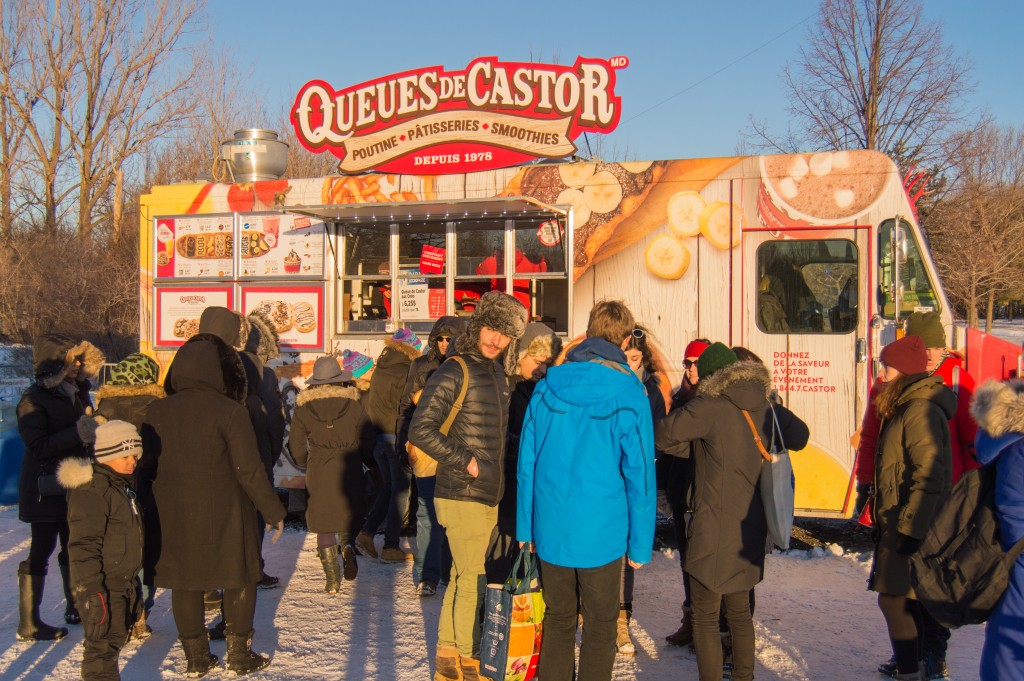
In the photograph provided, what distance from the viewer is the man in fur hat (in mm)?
Result: 4113

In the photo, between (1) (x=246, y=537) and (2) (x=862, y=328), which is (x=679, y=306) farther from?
(1) (x=246, y=537)

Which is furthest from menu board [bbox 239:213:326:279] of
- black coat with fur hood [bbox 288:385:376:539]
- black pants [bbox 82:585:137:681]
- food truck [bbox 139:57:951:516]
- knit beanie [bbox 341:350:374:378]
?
black pants [bbox 82:585:137:681]

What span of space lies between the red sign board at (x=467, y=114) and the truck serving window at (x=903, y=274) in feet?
7.56

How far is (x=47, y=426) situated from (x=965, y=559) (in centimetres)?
461

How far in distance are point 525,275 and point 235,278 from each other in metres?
2.67

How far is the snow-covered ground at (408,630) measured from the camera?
4.48 metres

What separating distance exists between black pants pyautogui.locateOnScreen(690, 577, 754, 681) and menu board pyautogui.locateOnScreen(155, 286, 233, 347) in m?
5.26

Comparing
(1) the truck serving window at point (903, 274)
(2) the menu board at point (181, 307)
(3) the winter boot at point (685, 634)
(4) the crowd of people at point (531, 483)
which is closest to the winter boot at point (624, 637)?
(4) the crowd of people at point (531, 483)

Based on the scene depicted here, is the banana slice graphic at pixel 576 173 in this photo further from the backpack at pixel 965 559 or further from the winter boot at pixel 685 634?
the backpack at pixel 965 559

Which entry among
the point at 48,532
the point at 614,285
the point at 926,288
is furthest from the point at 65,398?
the point at 926,288

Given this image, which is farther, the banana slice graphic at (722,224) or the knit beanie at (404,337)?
the banana slice graphic at (722,224)

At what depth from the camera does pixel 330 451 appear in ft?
18.9

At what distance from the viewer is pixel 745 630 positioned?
153 inches

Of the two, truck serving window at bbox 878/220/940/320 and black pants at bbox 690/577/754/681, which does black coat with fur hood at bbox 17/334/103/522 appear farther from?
truck serving window at bbox 878/220/940/320
